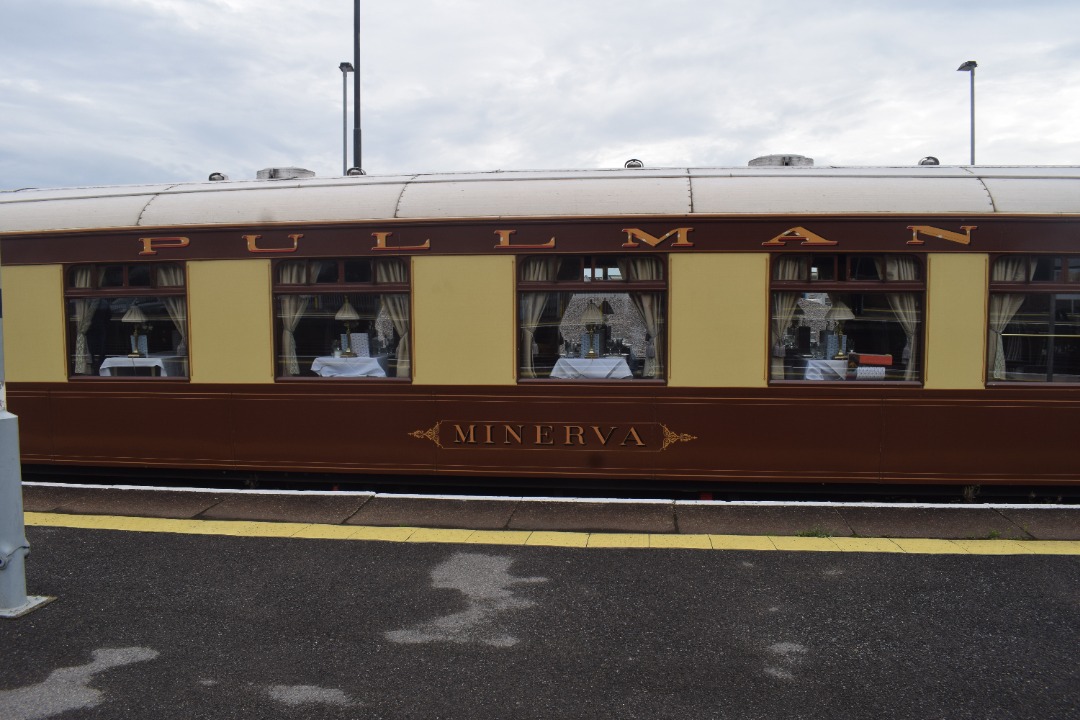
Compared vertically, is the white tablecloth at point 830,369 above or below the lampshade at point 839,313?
below

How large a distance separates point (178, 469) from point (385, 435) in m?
1.88

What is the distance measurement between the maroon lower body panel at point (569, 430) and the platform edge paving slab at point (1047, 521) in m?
0.21

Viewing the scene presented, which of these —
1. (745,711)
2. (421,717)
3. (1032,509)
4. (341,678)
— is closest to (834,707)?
(745,711)

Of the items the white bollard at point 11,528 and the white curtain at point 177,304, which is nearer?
the white bollard at point 11,528

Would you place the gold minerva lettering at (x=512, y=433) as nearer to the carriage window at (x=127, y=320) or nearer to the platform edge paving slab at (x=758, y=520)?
the platform edge paving slab at (x=758, y=520)

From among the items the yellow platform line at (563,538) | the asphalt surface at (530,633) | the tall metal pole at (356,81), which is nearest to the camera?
the asphalt surface at (530,633)

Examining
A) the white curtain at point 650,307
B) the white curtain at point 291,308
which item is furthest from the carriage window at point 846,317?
the white curtain at point 291,308

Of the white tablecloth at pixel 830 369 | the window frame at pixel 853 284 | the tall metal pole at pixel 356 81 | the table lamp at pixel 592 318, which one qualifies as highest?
the tall metal pole at pixel 356 81

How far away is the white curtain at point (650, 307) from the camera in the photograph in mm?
5426

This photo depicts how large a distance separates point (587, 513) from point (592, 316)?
1483 millimetres

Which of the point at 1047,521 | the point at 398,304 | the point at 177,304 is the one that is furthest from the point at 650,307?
the point at 177,304

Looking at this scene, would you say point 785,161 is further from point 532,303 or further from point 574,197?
point 532,303

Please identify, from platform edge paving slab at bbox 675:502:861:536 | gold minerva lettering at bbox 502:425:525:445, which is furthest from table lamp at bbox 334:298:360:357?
platform edge paving slab at bbox 675:502:861:536

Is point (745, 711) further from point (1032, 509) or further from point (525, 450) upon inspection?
point (1032, 509)
